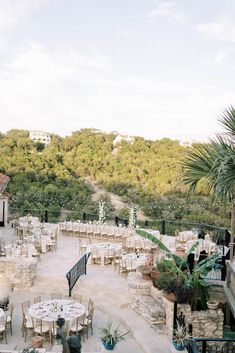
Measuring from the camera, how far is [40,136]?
53000 millimetres

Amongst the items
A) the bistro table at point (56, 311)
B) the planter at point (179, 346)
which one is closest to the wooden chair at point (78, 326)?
the bistro table at point (56, 311)

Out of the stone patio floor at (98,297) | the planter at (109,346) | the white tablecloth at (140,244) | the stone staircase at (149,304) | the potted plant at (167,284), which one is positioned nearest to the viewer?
the planter at (109,346)

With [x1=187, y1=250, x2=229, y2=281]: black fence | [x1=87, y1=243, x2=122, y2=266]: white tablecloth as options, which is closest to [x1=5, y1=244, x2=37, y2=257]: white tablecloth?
[x1=87, y1=243, x2=122, y2=266]: white tablecloth

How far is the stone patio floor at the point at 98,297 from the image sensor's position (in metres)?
10.9

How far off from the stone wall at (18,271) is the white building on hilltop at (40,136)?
34582mm

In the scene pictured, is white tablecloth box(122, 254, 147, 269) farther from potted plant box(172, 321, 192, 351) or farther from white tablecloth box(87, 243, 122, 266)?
potted plant box(172, 321, 192, 351)

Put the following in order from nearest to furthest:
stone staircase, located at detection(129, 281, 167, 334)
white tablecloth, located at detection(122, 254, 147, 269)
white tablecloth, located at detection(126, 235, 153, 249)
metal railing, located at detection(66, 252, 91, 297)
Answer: stone staircase, located at detection(129, 281, 167, 334)
metal railing, located at detection(66, 252, 91, 297)
white tablecloth, located at detection(122, 254, 147, 269)
white tablecloth, located at detection(126, 235, 153, 249)

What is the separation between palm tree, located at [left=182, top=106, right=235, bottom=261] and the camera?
10320 mm

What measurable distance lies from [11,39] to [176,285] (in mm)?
21339

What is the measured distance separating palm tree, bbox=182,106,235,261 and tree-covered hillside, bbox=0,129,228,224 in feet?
67.7

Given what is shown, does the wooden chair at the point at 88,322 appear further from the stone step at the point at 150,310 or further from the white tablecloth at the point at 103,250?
the white tablecloth at the point at 103,250

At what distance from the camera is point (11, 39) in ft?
87.9

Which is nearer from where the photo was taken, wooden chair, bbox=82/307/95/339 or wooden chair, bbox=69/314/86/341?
wooden chair, bbox=69/314/86/341

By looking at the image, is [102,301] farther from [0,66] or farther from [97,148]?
[97,148]
